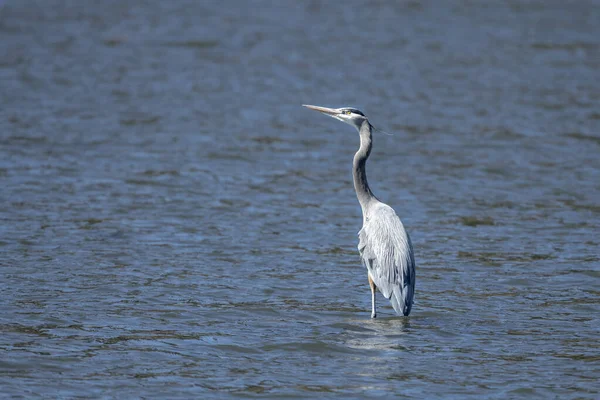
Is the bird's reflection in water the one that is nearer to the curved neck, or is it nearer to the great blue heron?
the great blue heron

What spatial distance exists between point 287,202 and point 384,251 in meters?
3.90

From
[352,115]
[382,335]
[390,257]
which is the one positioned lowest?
[382,335]

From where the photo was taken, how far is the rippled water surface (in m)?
7.51

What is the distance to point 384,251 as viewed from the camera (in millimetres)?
8820

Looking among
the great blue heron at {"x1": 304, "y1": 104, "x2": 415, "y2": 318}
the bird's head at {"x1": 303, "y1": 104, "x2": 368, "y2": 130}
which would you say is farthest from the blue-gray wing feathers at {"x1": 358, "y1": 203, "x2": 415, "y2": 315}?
the bird's head at {"x1": 303, "y1": 104, "x2": 368, "y2": 130}

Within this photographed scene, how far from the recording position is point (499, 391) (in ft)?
23.0

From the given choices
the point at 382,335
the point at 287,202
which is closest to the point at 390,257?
the point at 382,335

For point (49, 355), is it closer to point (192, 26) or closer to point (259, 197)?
point (259, 197)

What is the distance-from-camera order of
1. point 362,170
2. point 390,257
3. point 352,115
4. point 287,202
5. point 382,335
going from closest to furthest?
point 382,335, point 390,257, point 362,170, point 352,115, point 287,202

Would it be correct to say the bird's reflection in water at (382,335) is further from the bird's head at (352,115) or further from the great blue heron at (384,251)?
the bird's head at (352,115)

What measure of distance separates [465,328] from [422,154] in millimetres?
6868

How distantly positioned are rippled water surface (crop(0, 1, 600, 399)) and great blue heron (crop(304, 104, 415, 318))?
0.26 metres

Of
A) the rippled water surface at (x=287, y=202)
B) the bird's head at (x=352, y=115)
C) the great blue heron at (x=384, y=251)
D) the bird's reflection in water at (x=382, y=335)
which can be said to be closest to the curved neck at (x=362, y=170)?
the great blue heron at (x=384, y=251)

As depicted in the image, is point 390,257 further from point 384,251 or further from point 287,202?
point 287,202
